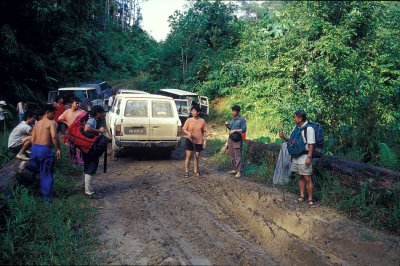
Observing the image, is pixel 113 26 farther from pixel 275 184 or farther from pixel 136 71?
pixel 275 184

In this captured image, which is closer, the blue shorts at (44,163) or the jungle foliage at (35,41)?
the blue shorts at (44,163)

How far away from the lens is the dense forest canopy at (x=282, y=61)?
844 centimetres

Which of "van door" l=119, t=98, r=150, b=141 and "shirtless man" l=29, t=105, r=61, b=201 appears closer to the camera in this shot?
"shirtless man" l=29, t=105, r=61, b=201

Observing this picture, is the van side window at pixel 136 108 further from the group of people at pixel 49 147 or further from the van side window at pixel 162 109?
the group of people at pixel 49 147

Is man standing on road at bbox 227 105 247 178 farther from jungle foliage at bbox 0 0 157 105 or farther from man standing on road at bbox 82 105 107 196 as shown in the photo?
jungle foliage at bbox 0 0 157 105

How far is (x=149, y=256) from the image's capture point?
176 inches

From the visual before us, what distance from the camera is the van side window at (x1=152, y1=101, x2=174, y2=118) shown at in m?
10.2

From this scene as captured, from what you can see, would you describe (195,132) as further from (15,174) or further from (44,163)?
(15,174)

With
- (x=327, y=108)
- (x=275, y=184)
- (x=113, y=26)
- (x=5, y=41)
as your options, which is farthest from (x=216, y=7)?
(x=113, y=26)

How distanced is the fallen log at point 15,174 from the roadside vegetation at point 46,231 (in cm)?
16

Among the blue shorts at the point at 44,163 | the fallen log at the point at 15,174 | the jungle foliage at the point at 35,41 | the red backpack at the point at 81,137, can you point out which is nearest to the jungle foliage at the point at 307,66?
the red backpack at the point at 81,137

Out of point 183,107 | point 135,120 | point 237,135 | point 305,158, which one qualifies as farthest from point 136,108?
point 183,107

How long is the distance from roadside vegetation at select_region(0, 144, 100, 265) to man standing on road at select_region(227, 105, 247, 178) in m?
3.74

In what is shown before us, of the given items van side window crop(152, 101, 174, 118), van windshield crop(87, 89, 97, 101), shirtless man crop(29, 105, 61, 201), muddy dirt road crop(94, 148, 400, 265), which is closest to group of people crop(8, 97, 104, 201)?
shirtless man crop(29, 105, 61, 201)
